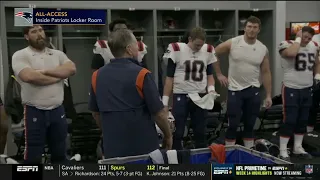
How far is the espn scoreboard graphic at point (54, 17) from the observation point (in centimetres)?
221

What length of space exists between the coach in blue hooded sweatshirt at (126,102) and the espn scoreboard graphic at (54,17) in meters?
0.38

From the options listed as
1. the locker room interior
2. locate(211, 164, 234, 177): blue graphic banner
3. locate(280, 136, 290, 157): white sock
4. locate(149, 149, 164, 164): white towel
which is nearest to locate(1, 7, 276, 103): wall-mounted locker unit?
the locker room interior

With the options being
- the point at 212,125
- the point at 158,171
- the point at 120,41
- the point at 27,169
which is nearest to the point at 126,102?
the point at 120,41

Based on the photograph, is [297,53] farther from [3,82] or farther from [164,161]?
[3,82]

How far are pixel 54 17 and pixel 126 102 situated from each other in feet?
2.15

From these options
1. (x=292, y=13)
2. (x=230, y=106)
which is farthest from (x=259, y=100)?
(x=292, y=13)

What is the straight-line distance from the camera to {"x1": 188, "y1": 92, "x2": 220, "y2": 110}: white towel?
9.61 feet

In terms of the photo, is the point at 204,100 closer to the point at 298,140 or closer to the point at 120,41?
the point at 298,140

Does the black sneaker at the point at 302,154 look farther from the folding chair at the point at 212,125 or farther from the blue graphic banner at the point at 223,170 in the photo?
the blue graphic banner at the point at 223,170

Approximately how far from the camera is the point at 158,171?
1.70 m

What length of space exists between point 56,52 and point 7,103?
0.39 m

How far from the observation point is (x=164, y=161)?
1754mm

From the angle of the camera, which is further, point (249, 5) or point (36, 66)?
point (249, 5)

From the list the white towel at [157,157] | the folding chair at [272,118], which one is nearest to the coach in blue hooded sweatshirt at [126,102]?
the white towel at [157,157]
